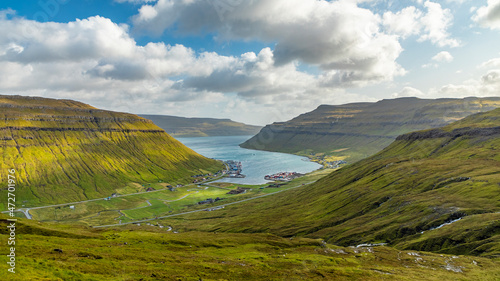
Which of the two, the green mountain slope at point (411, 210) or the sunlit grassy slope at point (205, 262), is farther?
the green mountain slope at point (411, 210)

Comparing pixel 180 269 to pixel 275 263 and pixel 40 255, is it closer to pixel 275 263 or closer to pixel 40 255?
pixel 275 263

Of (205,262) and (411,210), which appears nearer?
(205,262)

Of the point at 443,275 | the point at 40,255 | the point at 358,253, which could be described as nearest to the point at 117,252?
the point at 40,255

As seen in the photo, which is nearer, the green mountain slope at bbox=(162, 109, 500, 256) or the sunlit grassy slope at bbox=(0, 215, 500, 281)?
the sunlit grassy slope at bbox=(0, 215, 500, 281)

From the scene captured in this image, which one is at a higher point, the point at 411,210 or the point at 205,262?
the point at 411,210
